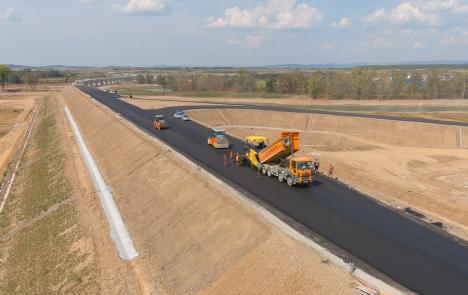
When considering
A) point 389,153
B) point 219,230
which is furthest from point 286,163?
point 389,153

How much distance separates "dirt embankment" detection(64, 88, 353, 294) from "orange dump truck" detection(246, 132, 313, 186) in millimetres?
5264

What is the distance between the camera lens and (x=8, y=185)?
4206cm

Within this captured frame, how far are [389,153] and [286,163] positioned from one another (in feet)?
93.4

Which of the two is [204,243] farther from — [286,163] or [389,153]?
[389,153]

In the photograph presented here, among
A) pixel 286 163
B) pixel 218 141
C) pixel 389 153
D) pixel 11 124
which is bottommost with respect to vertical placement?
pixel 389 153

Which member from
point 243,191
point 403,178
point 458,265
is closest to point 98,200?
point 243,191

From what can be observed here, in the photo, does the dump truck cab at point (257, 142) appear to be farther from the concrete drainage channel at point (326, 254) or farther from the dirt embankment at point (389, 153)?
the concrete drainage channel at point (326, 254)

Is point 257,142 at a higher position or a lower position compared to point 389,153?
higher

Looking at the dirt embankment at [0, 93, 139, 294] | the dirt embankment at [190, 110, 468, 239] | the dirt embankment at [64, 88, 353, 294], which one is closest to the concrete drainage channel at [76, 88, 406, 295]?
the dirt embankment at [64, 88, 353, 294]

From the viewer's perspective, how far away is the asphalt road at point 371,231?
17.4 meters

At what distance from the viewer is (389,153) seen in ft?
177

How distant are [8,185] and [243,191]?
28.8m

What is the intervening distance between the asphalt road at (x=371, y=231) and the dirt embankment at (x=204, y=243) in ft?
8.52

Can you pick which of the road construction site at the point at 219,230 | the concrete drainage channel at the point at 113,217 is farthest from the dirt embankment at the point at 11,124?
the concrete drainage channel at the point at 113,217
